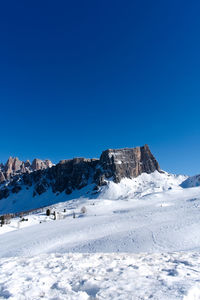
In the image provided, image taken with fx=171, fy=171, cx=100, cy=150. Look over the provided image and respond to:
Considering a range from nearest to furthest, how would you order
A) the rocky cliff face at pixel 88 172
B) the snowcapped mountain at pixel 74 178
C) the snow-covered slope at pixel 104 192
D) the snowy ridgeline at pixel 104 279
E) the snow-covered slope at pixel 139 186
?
the snowy ridgeline at pixel 104 279, the snow-covered slope at pixel 139 186, the snow-covered slope at pixel 104 192, the snowcapped mountain at pixel 74 178, the rocky cliff face at pixel 88 172

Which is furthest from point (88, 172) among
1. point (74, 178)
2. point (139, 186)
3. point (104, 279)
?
point (104, 279)

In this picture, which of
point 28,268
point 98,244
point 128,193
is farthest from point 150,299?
point 128,193

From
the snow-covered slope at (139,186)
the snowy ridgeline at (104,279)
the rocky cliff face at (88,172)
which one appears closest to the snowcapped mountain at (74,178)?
the rocky cliff face at (88,172)

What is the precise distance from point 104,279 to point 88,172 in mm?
147406

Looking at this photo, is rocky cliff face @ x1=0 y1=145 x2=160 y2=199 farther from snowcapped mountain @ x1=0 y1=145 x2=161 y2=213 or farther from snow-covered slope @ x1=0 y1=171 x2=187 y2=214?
snow-covered slope @ x1=0 y1=171 x2=187 y2=214

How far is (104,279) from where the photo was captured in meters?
5.79

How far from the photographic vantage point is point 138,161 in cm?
14962

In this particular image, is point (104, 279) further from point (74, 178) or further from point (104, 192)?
point (74, 178)

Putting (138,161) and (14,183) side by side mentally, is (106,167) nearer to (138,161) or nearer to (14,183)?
(138,161)

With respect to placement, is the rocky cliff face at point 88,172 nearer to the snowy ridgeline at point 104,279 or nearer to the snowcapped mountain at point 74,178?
the snowcapped mountain at point 74,178

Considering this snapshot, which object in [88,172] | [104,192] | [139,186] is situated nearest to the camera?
[104,192]

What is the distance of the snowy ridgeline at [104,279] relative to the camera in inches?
186

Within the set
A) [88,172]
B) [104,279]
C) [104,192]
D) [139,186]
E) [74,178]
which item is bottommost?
[104,279]

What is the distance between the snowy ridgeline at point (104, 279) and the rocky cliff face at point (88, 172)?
122 m
